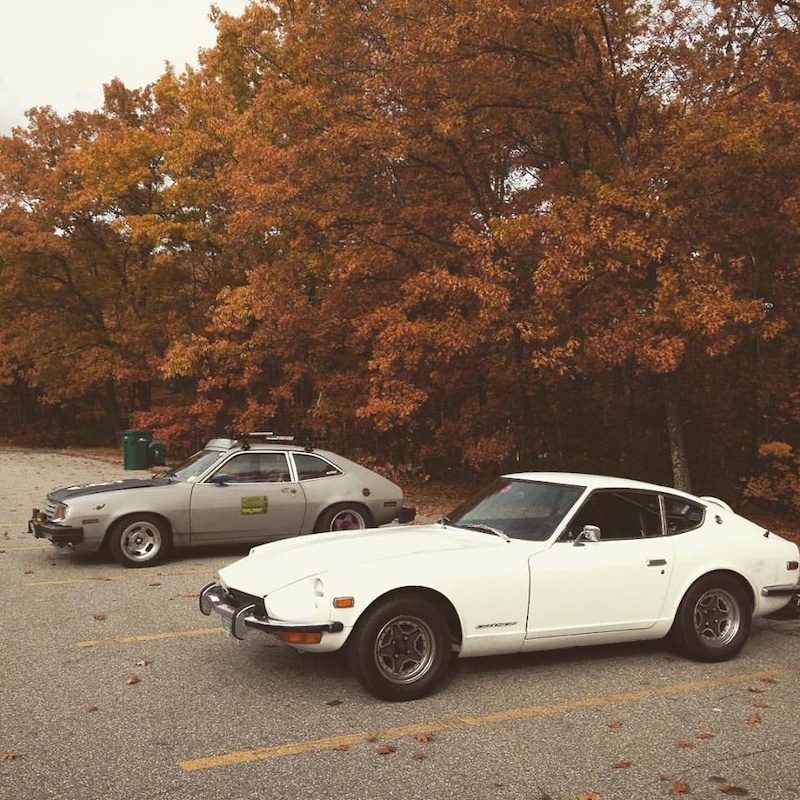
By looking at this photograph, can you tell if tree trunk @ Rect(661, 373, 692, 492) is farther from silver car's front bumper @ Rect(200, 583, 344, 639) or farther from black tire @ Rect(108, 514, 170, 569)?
silver car's front bumper @ Rect(200, 583, 344, 639)

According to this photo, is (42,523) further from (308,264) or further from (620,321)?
(308,264)

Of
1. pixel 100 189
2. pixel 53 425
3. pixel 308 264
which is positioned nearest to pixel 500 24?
pixel 308 264

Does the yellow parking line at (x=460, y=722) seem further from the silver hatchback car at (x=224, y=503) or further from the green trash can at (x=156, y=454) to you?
the green trash can at (x=156, y=454)

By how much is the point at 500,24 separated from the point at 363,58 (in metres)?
4.49

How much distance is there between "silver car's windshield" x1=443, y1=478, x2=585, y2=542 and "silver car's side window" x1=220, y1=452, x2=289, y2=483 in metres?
4.21

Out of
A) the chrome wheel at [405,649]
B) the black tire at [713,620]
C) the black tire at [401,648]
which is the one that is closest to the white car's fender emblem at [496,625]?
the black tire at [401,648]

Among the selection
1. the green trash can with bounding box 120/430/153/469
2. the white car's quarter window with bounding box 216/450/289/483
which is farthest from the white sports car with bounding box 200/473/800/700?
the green trash can with bounding box 120/430/153/469

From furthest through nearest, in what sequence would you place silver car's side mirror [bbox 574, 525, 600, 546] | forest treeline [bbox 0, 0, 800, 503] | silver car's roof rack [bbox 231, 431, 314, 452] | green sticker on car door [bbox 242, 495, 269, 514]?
forest treeline [bbox 0, 0, 800, 503]
silver car's roof rack [bbox 231, 431, 314, 452]
green sticker on car door [bbox 242, 495, 269, 514]
silver car's side mirror [bbox 574, 525, 600, 546]

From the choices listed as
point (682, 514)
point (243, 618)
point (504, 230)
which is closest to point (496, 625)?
point (243, 618)

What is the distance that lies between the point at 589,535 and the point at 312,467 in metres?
5.70

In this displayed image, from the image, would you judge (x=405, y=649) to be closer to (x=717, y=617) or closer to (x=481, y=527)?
(x=481, y=527)

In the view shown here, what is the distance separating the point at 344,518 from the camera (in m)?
10.9

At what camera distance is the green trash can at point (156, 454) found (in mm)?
25484

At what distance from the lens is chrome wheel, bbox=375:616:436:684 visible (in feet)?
16.7
